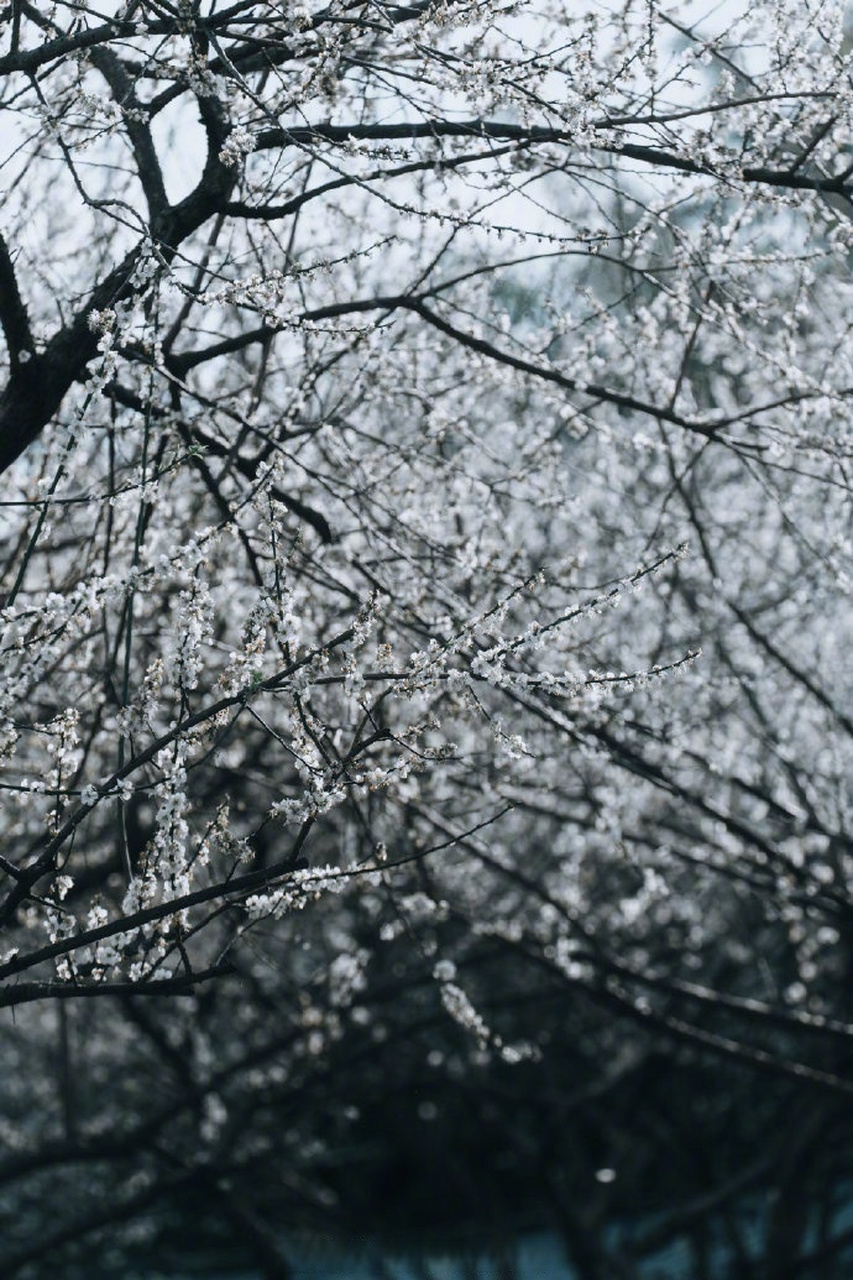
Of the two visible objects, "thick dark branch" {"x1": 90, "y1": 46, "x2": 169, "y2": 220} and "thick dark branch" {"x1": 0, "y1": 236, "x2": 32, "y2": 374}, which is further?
"thick dark branch" {"x1": 90, "y1": 46, "x2": 169, "y2": 220}

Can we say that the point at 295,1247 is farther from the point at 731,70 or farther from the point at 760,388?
the point at 731,70

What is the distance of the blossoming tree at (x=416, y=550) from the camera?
3207mm

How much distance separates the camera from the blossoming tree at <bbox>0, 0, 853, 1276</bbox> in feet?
10.5

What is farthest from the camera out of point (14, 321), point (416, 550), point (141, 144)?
point (416, 550)

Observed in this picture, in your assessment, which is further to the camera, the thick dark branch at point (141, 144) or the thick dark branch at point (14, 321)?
the thick dark branch at point (141, 144)

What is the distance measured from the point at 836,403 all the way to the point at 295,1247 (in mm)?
12313

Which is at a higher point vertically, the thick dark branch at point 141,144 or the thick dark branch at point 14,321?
the thick dark branch at point 141,144

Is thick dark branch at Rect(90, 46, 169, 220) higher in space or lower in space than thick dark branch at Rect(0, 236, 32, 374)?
higher

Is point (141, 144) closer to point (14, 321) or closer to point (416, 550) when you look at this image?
point (14, 321)

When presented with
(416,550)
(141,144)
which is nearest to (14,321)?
(141,144)

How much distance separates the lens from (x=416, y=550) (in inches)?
193

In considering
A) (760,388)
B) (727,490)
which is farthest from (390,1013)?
(760,388)

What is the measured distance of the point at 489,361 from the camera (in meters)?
4.97

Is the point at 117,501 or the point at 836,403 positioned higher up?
the point at 836,403
